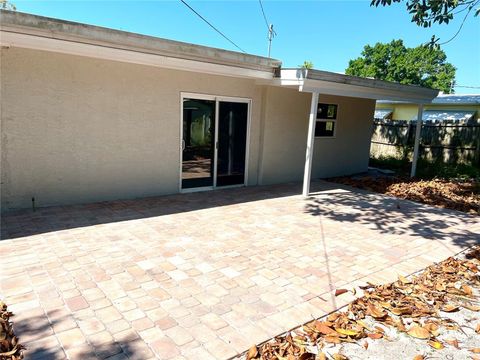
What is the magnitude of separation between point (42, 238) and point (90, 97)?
263cm

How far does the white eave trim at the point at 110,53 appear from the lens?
443 centimetres

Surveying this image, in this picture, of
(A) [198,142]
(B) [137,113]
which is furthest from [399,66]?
(B) [137,113]

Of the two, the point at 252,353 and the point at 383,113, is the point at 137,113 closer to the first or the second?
the point at 252,353

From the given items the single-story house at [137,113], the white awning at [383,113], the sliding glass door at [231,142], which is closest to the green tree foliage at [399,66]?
the white awning at [383,113]

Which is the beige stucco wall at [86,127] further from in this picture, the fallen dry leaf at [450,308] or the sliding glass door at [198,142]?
the fallen dry leaf at [450,308]

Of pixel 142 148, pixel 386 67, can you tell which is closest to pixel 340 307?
pixel 142 148

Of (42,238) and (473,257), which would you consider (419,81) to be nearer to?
(473,257)

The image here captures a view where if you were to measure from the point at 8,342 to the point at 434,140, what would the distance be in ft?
48.4

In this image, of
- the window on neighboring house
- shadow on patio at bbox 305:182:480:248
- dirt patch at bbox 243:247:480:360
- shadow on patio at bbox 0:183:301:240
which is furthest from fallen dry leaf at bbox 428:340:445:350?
the window on neighboring house

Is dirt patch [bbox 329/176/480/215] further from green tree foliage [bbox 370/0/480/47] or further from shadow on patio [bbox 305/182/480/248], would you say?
green tree foliage [bbox 370/0/480/47]

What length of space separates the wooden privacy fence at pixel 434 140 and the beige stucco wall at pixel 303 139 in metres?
3.55

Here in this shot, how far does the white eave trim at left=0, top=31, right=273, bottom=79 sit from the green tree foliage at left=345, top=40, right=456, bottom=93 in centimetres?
4363

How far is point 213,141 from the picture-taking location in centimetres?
749

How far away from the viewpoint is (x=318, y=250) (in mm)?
4488
